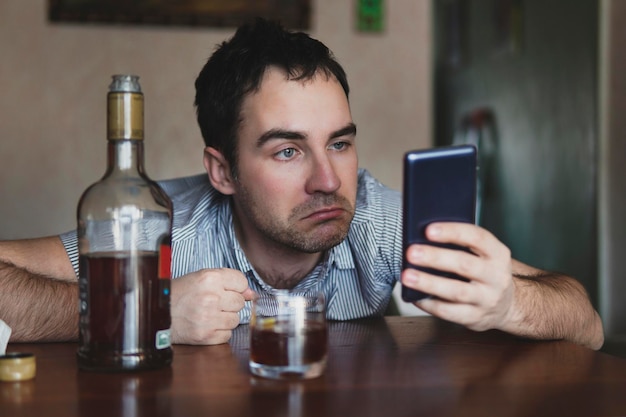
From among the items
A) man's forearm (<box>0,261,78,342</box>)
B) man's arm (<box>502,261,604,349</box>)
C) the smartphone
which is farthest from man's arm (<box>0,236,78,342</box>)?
man's arm (<box>502,261,604,349</box>)

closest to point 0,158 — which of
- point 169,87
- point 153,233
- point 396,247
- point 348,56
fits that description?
point 169,87

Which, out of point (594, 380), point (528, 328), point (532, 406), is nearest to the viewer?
point (532, 406)

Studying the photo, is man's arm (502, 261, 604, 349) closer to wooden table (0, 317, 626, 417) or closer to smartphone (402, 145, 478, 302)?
wooden table (0, 317, 626, 417)

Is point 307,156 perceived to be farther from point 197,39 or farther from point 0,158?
point 0,158

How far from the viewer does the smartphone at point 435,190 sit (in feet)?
3.18

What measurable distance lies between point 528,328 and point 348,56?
222 cm

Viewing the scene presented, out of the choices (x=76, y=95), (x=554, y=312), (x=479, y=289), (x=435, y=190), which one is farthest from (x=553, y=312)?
(x=76, y=95)

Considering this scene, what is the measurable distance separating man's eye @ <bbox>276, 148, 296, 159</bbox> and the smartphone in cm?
70

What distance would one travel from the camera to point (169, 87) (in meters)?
3.23

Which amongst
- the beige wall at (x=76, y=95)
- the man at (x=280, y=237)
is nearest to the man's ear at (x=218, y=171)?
the man at (x=280, y=237)

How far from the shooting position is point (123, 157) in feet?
3.44

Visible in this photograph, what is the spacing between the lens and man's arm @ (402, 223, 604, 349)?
1000 mm

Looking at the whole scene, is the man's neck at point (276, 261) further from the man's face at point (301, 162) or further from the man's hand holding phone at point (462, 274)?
the man's hand holding phone at point (462, 274)

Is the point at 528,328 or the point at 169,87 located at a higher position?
the point at 169,87
